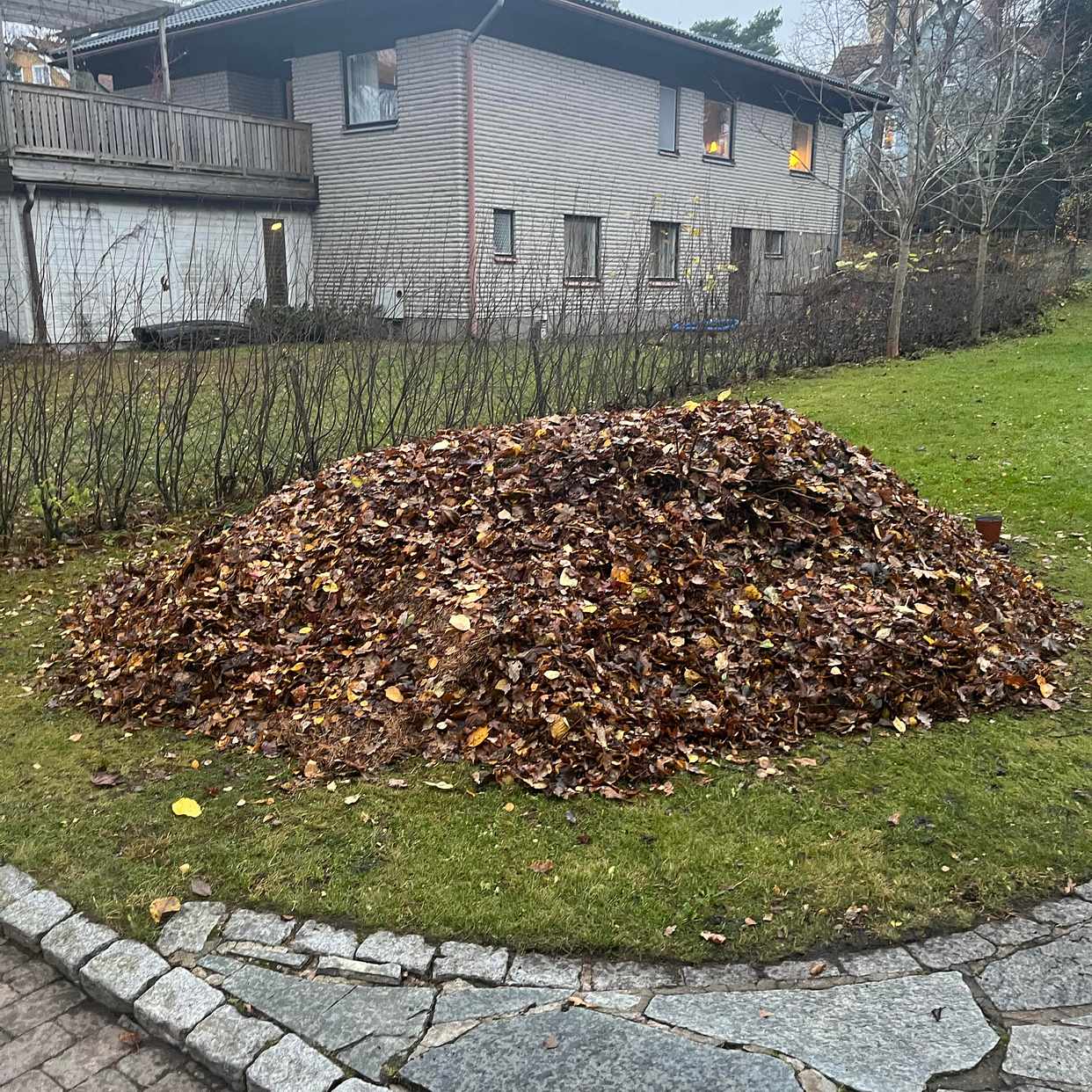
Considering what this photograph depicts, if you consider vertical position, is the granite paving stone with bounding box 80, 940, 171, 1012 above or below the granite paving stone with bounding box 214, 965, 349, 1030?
below

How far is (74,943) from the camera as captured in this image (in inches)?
117

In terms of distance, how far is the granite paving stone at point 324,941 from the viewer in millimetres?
2883

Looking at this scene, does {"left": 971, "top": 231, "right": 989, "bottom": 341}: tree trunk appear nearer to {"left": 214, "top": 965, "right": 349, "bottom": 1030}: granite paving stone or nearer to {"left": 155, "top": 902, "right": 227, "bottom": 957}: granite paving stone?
{"left": 155, "top": 902, "right": 227, "bottom": 957}: granite paving stone

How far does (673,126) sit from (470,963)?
22234 mm

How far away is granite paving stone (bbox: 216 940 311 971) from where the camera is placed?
2844 millimetres

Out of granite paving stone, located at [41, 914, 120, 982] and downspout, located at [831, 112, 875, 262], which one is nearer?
granite paving stone, located at [41, 914, 120, 982]

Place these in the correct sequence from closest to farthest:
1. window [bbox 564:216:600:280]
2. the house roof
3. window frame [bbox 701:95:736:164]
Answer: the house roof → window [bbox 564:216:600:280] → window frame [bbox 701:95:736:164]

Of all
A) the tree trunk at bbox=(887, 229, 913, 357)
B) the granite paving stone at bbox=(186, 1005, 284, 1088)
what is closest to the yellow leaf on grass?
the granite paving stone at bbox=(186, 1005, 284, 1088)

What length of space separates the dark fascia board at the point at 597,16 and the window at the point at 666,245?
3.59 m

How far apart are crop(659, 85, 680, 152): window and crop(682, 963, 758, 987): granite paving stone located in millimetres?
21606

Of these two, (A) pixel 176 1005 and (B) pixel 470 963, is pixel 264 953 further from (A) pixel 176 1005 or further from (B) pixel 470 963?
(B) pixel 470 963

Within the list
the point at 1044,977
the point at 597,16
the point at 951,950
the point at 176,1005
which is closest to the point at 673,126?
the point at 597,16

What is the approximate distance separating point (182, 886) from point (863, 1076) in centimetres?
206

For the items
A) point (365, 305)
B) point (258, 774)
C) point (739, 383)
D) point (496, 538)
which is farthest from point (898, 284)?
point (258, 774)
